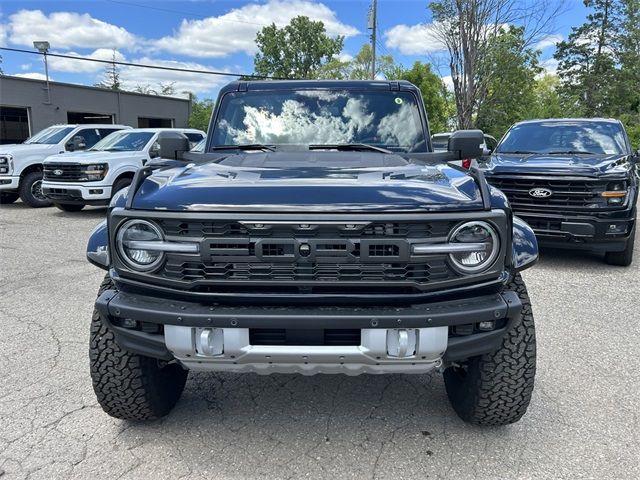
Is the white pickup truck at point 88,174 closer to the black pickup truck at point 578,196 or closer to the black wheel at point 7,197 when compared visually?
the black wheel at point 7,197

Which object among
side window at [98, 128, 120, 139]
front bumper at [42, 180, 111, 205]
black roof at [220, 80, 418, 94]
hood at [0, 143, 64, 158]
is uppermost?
black roof at [220, 80, 418, 94]

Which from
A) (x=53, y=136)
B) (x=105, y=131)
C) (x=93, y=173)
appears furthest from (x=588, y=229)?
(x=53, y=136)

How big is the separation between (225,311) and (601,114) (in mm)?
38005

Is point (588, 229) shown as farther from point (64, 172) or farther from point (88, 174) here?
point (64, 172)

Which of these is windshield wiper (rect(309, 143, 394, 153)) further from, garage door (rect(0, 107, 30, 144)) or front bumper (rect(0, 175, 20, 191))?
garage door (rect(0, 107, 30, 144))

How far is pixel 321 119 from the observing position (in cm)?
372

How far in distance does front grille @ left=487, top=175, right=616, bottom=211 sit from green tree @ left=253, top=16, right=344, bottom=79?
51.4 meters

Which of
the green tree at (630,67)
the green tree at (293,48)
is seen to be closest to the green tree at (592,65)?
the green tree at (630,67)

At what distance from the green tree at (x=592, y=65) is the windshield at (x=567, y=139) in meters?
28.3

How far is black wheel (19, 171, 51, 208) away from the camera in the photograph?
11.9 meters

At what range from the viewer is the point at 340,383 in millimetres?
3338

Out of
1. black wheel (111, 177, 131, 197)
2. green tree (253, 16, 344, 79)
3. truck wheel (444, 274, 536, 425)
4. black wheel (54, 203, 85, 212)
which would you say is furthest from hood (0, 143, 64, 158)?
green tree (253, 16, 344, 79)

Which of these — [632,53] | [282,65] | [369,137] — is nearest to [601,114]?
[632,53]

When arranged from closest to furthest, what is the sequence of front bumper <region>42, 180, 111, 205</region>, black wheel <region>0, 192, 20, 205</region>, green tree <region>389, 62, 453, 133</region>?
1. front bumper <region>42, 180, 111, 205</region>
2. black wheel <region>0, 192, 20, 205</region>
3. green tree <region>389, 62, 453, 133</region>
